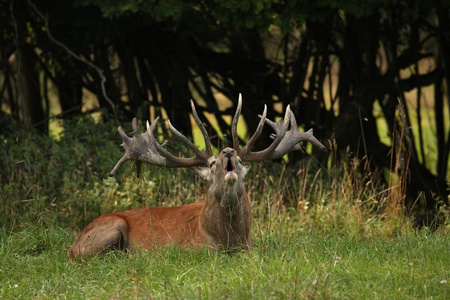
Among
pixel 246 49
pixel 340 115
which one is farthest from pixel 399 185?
pixel 246 49

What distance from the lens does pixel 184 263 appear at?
650 centimetres

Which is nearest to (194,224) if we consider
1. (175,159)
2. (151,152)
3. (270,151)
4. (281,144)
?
(175,159)

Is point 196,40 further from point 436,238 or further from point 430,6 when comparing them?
point 436,238

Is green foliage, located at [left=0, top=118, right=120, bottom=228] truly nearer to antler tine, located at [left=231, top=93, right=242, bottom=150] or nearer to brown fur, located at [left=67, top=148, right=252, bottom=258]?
brown fur, located at [left=67, top=148, right=252, bottom=258]

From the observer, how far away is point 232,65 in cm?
1400

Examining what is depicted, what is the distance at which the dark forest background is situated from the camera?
11.6 metres

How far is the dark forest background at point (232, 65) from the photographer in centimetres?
1155

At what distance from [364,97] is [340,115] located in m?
0.61

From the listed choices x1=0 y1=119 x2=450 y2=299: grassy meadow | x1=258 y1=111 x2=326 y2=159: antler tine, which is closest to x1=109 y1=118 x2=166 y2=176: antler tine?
x1=0 y1=119 x2=450 y2=299: grassy meadow

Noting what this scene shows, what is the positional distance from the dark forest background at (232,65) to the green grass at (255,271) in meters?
4.19

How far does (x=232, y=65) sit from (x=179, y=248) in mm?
7419

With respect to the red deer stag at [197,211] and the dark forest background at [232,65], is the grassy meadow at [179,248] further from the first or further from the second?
the dark forest background at [232,65]

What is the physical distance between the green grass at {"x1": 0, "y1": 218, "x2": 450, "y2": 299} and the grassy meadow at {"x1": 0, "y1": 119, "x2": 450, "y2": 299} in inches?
0.5

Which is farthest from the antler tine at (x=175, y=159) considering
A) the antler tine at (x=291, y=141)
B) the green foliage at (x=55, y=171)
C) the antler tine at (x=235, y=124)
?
the green foliage at (x=55, y=171)
